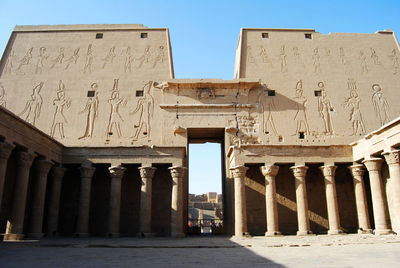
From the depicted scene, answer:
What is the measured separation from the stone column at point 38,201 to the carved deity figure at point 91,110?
463cm

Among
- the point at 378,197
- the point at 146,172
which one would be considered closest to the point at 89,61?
the point at 146,172

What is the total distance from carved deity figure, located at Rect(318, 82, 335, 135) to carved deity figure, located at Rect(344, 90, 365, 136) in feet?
3.74

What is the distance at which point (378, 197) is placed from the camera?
51.0 feet

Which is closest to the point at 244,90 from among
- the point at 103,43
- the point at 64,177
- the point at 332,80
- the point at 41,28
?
the point at 332,80

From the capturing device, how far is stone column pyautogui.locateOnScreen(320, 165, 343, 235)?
15984 mm

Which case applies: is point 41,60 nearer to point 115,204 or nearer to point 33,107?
point 33,107

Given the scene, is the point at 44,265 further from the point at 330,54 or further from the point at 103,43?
the point at 330,54

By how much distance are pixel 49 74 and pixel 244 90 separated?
12777mm

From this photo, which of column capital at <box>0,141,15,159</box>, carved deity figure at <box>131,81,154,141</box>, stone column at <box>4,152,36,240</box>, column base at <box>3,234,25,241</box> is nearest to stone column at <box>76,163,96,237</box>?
stone column at <box>4,152,36,240</box>

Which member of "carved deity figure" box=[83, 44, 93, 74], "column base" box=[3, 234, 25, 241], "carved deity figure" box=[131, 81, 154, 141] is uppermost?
"carved deity figure" box=[83, 44, 93, 74]

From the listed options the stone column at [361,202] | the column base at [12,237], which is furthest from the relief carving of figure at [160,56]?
the stone column at [361,202]

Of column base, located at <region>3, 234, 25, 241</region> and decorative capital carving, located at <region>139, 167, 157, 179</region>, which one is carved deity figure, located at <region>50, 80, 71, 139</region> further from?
column base, located at <region>3, 234, 25, 241</region>

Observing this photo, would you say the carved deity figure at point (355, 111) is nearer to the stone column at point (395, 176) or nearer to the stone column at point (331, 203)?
the stone column at point (331, 203)

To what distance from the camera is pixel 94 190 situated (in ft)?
62.1
